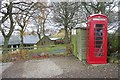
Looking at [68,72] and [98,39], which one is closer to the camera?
[68,72]

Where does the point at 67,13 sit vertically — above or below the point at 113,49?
above

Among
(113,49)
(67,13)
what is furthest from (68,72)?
(67,13)

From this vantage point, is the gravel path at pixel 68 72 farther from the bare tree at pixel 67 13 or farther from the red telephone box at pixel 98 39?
the bare tree at pixel 67 13

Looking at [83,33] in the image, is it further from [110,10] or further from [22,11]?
[22,11]

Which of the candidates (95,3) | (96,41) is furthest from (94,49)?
(95,3)

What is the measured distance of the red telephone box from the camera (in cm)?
791

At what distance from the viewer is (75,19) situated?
66.1 feet

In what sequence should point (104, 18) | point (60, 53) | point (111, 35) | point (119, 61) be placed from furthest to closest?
point (60, 53)
point (111, 35)
point (104, 18)
point (119, 61)

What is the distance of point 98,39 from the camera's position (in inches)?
316

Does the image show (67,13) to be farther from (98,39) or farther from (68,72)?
(68,72)

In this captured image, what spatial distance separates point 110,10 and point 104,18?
772 centimetres

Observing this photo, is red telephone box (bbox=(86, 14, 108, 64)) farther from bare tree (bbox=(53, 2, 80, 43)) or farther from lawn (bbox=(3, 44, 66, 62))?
bare tree (bbox=(53, 2, 80, 43))

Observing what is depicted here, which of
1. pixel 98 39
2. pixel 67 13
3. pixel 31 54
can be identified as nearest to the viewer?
pixel 98 39

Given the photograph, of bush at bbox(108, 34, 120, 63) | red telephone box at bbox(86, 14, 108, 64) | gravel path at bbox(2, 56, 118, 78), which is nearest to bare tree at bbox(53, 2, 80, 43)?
bush at bbox(108, 34, 120, 63)
